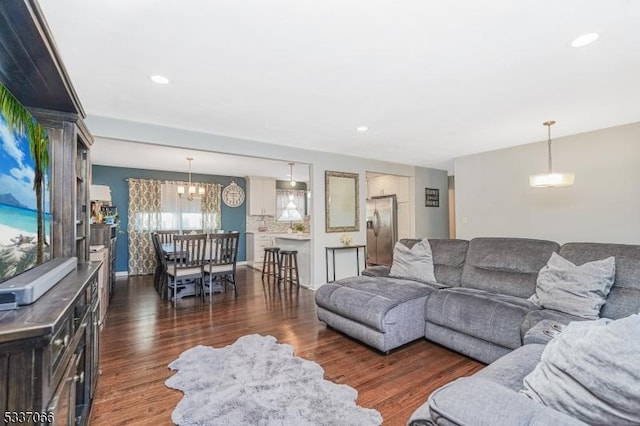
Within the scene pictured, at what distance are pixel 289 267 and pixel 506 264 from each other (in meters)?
3.62

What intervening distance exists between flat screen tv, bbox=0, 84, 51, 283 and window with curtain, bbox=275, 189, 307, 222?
678 cm

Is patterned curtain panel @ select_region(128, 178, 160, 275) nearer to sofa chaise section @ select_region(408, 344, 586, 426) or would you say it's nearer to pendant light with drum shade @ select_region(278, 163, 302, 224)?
pendant light with drum shade @ select_region(278, 163, 302, 224)

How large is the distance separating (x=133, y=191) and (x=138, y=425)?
6.08 m

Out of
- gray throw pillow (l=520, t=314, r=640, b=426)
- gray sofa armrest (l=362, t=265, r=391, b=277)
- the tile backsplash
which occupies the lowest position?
gray sofa armrest (l=362, t=265, r=391, b=277)

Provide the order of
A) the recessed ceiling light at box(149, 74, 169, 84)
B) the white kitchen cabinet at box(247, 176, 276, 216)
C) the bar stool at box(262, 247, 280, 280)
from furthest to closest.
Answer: the white kitchen cabinet at box(247, 176, 276, 216)
the bar stool at box(262, 247, 280, 280)
the recessed ceiling light at box(149, 74, 169, 84)

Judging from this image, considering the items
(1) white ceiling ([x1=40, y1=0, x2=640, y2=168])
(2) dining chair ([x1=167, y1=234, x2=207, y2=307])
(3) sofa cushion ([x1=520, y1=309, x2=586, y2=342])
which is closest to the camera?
(1) white ceiling ([x1=40, y1=0, x2=640, y2=168])

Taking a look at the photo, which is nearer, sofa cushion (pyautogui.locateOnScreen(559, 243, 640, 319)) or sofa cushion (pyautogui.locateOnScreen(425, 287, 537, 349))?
sofa cushion (pyautogui.locateOnScreen(559, 243, 640, 319))

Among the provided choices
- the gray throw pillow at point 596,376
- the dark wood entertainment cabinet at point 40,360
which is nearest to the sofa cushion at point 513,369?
the gray throw pillow at point 596,376

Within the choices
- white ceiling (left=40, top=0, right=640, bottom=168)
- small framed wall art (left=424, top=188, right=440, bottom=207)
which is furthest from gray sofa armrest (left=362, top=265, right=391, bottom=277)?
small framed wall art (left=424, top=188, right=440, bottom=207)

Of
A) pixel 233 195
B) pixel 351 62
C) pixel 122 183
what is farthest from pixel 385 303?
pixel 122 183

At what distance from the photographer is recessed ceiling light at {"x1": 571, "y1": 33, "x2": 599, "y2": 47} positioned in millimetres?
2047

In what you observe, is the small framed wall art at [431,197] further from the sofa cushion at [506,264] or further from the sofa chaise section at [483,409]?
the sofa chaise section at [483,409]

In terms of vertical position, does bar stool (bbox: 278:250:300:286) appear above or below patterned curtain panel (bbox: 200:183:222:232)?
below

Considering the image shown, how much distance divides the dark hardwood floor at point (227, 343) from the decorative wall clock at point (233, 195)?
12.1 ft
